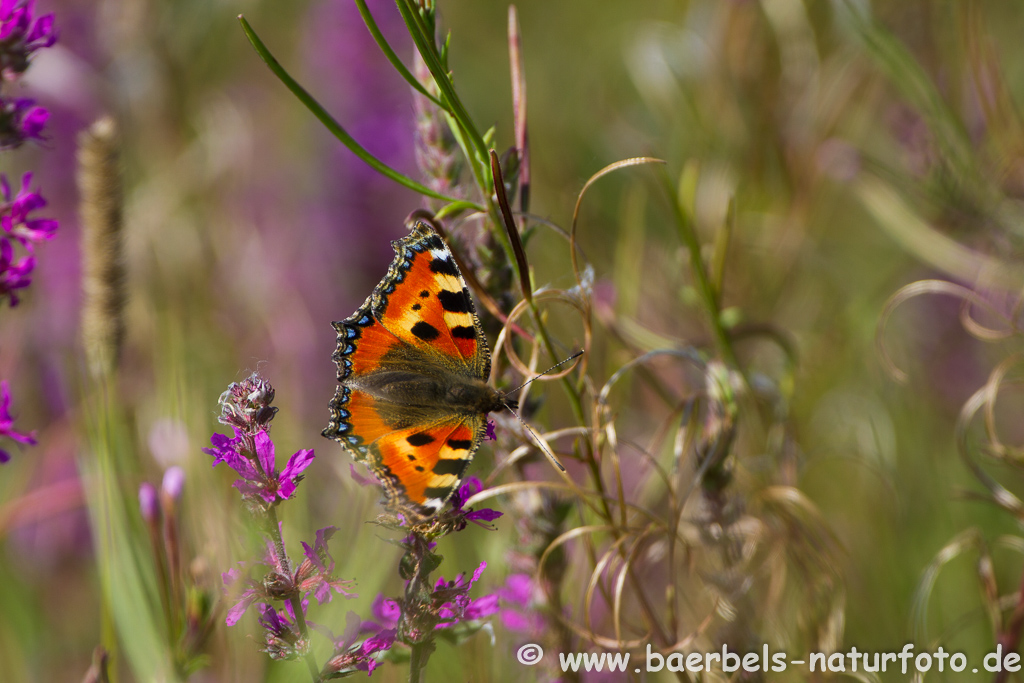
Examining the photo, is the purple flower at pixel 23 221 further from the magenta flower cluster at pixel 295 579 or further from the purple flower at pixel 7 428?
the magenta flower cluster at pixel 295 579

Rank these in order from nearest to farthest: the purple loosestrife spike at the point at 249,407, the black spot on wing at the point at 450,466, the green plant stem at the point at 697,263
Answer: the purple loosestrife spike at the point at 249,407, the black spot on wing at the point at 450,466, the green plant stem at the point at 697,263

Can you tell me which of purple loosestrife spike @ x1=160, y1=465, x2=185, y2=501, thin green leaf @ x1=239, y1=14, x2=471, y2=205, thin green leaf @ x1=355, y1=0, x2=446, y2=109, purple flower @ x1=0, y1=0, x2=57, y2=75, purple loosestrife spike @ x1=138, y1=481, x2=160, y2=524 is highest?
purple flower @ x1=0, y1=0, x2=57, y2=75

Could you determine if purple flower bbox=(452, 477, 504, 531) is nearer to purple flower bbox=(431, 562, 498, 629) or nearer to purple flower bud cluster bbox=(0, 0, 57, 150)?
purple flower bbox=(431, 562, 498, 629)

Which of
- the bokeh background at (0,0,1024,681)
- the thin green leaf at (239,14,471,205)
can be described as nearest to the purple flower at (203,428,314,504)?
the thin green leaf at (239,14,471,205)

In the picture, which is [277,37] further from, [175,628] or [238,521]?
[175,628]

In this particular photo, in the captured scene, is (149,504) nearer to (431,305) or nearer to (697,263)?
(431,305)

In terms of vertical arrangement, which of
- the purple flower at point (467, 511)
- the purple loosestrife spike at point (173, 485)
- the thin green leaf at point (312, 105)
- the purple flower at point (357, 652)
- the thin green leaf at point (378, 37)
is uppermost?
the thin green leaf at point (378, 37)

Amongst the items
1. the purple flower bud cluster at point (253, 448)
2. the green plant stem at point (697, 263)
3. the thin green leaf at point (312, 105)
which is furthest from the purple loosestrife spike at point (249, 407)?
the green plant stem at point (697, 263)
